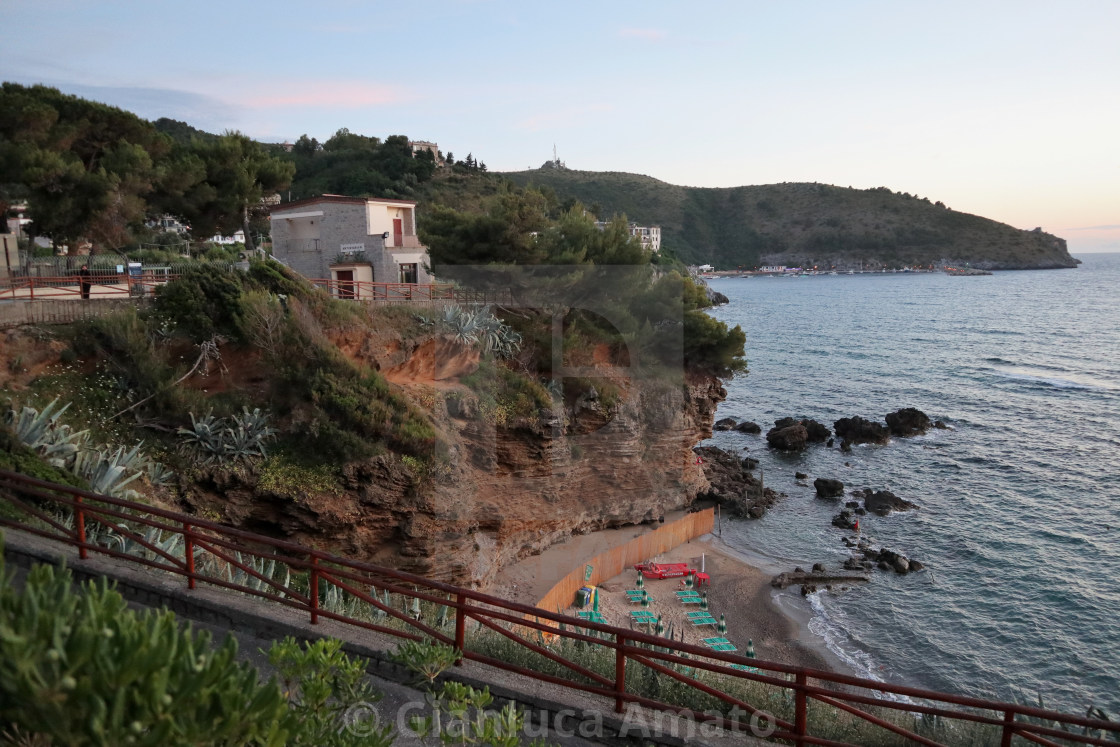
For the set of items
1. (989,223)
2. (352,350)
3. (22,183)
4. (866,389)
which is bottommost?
(866,389)

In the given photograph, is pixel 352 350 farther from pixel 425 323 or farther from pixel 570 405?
pixel 570 405

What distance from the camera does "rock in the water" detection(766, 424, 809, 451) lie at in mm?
39156

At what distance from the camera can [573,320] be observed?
24641 millimetres

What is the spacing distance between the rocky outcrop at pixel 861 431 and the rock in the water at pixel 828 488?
8332mm

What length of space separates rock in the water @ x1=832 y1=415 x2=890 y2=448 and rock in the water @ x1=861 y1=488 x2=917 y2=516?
9303mm

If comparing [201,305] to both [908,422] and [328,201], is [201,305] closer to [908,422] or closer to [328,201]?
[328,201]

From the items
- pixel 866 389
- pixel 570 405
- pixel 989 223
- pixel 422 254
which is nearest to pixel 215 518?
pixel 570 405

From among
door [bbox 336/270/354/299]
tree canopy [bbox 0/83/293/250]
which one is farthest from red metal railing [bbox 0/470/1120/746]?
tree canopy [bbox 0/83/293/250]

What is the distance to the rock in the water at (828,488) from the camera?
105 ft

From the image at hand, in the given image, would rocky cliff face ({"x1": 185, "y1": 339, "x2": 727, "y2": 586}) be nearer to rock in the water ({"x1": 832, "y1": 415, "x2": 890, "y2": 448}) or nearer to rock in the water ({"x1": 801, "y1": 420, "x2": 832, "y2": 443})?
rock in the water ({"x1": 801, "y1": 420, "x2": 832, "y2": 443})

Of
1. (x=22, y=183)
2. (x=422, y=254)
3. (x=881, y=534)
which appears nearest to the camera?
(x=22, y=183)

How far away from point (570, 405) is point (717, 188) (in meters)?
179

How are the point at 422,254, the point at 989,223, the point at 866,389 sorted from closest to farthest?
the point at 422,254
the point at 866,389
the point at 989,223

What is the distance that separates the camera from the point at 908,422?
41.8 m
